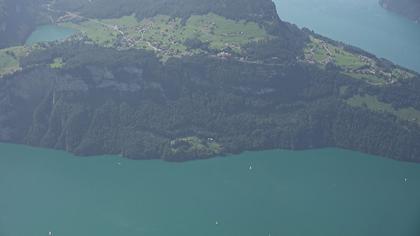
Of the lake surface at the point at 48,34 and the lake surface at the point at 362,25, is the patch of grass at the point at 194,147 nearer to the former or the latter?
the lake surface at the point at 48,34

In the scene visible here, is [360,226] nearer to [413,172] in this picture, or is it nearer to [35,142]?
[413,172]

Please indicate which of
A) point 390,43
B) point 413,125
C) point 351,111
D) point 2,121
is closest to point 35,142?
point 2,121

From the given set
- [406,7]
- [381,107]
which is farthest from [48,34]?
[406,7]

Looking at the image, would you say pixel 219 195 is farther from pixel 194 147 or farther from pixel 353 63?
pixel 353 63

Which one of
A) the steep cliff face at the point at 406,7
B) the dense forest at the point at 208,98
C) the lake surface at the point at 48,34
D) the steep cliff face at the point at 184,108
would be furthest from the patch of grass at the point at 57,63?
the steep cliff face at the point at 406,7

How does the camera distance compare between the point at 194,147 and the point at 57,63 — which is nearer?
the point at 194,147

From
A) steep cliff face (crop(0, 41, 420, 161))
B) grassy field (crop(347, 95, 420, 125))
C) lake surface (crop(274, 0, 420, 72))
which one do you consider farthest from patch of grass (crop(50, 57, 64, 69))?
lake surface (crop(274, 0, 420, 72))

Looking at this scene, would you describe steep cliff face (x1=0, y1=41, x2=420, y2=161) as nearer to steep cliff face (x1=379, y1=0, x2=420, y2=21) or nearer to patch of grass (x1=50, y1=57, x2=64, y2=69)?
patch of grass (x1=50, y1=57, x2=64, y2=69)
